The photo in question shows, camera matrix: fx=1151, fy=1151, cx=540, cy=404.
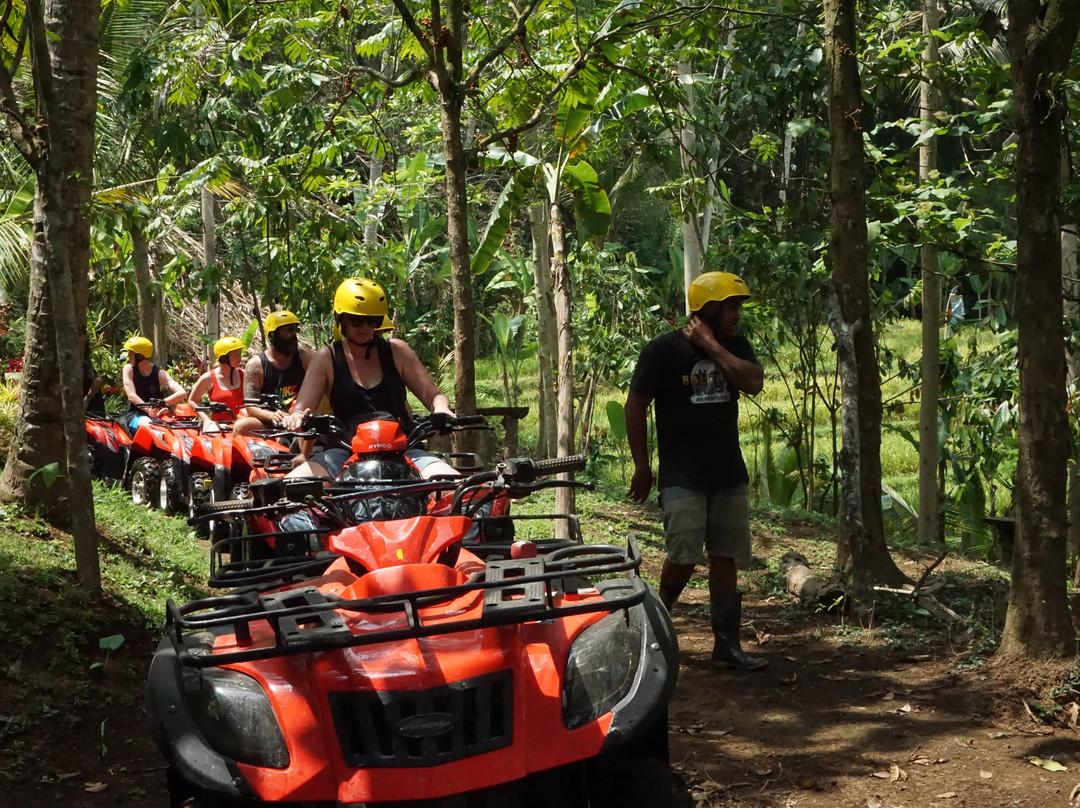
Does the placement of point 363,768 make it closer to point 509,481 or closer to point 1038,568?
point 509,481

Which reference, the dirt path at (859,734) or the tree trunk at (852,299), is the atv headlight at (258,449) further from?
the tree trunk at (852,299)

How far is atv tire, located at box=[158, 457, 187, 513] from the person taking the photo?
471 inches

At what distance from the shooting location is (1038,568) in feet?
18.7

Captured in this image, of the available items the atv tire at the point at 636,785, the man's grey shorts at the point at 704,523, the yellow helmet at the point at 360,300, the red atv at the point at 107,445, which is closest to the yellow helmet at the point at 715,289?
the man's grey shorts at the point at 704,523

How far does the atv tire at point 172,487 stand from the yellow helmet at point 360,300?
5.87 meters

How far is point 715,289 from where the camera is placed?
20.8ft

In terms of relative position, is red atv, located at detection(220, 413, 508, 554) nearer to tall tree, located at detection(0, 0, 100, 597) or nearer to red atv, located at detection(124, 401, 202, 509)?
tall tree, located at detection(0, 0, 100, 597)

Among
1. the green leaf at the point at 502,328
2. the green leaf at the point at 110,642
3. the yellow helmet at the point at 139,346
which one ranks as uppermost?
the green leaf at the point at 502,328

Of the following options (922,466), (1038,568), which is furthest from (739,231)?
(1038,568)

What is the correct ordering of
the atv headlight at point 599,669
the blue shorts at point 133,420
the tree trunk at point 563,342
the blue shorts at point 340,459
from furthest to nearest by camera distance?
1. the blue shorts at point 133,420
2. the tree trunk at point 563,342
3. the blue shorts at point 340,459
4. the atv headlight at point 599,669

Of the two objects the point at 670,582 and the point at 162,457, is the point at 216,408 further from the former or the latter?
the point at 670,582

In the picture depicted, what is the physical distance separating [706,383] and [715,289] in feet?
1.71

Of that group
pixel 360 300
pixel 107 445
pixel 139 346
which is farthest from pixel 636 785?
pixel 139 346

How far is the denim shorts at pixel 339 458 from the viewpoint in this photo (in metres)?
6.11
